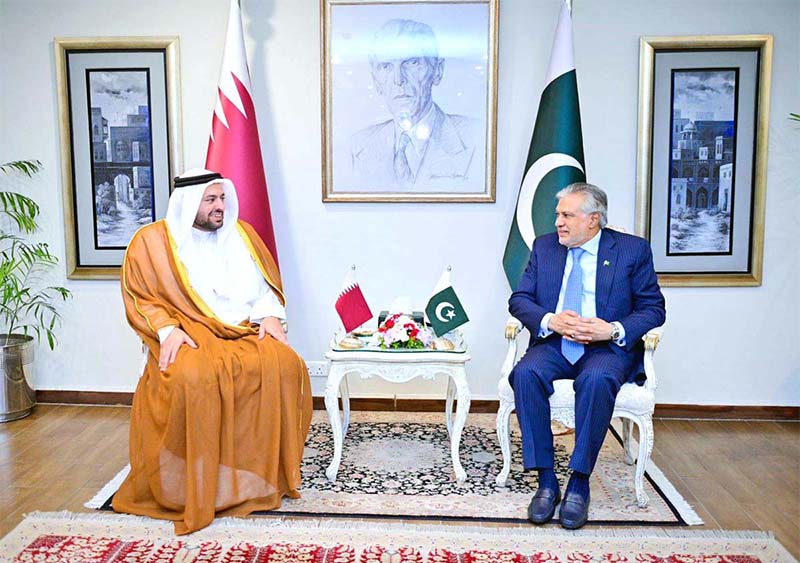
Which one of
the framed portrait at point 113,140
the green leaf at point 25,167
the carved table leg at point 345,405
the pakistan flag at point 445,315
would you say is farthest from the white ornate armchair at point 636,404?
the green leaf at point 25,167

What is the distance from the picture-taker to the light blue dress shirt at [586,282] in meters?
3.19

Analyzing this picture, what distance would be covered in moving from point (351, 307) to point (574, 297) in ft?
3.23

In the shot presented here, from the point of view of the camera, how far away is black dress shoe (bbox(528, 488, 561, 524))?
2893 millimetres

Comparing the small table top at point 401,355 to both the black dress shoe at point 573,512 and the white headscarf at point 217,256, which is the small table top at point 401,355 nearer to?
the white headscarf at point 217,256

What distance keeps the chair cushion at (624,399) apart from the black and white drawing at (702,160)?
4.57 ft

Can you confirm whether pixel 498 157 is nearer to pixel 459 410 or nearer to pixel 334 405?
pixel 459 410

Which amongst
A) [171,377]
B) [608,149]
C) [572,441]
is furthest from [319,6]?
[572,441]

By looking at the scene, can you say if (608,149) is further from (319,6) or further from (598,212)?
(319,6)

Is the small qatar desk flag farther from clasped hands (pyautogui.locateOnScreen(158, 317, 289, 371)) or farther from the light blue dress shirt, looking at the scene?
the light blue dress shirt

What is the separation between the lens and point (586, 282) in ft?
10.5

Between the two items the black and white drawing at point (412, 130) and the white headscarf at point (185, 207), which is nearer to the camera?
the white headscarf at point (185, 207)

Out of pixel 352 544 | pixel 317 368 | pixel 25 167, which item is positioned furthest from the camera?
pixel 317 368

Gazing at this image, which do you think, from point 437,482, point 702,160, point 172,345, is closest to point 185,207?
point 172,345

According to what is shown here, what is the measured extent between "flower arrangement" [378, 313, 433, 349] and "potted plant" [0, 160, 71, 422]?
201 centimetres
